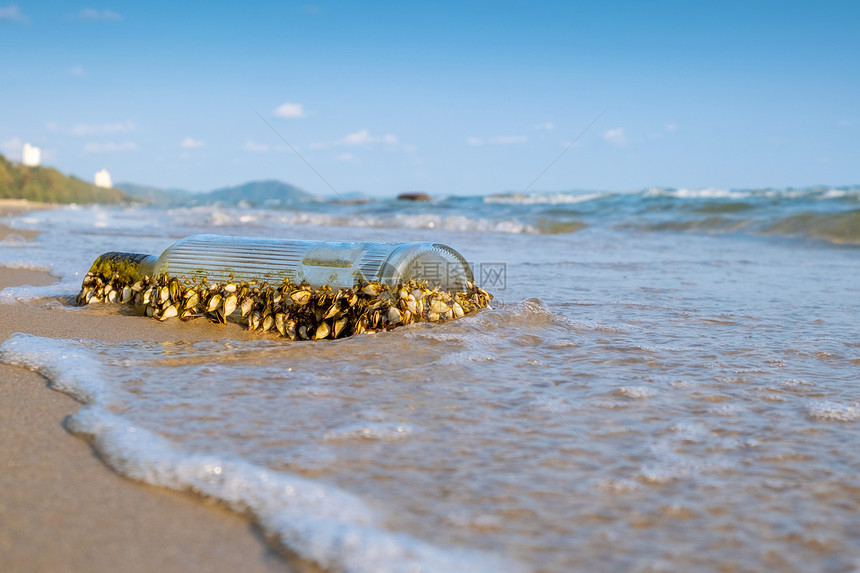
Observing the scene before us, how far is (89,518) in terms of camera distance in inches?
54.9

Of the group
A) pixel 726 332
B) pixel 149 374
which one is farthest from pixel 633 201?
pixel 149 374

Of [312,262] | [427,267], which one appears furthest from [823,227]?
[312,262]

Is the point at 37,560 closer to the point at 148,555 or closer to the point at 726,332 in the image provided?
the point at 148,555

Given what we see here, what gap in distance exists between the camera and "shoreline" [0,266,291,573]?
1.26 meters

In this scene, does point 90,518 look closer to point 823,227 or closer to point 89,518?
point 89,518

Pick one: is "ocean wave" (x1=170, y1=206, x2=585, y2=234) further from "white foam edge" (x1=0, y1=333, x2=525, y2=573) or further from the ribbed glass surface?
"white foam edge" (x1=0, y1=333, x2=525, y2=573)

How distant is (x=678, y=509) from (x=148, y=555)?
3.42 ft

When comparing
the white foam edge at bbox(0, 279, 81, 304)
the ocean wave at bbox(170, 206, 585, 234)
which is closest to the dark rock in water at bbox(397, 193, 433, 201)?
the ocean wave at bbox(170, 206, 585, 234)

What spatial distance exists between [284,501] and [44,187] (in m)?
49.5

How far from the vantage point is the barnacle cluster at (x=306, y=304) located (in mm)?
3098

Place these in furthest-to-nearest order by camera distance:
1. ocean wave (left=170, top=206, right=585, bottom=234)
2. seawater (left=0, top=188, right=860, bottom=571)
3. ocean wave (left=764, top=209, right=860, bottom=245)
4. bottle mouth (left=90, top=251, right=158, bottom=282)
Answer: ocean wave (left=170, top=206, right=585, bottom=234), ocean wave (left=764, top=209, right=860, bottom=245), bottle mouth (left=90, top=251, right=158, bottom=282), seawater (left=0, top=188, right=860, bottom=571)

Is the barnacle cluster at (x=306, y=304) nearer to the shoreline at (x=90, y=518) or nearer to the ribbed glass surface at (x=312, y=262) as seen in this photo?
the ribbed glass surface at (x=312, y=262)

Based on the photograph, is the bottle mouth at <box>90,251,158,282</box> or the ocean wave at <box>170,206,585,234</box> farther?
the ocean wave at <box>170,206,585,234</box>

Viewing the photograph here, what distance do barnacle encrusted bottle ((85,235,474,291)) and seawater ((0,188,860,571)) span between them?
0.98 feet
